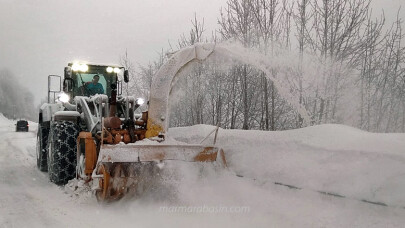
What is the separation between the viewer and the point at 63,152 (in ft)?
21.2

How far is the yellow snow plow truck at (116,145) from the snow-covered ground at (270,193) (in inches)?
8.6

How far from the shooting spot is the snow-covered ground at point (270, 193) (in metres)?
3.98

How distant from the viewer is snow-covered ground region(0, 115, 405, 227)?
157 inches

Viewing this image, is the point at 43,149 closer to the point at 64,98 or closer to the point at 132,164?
the point at 64,98

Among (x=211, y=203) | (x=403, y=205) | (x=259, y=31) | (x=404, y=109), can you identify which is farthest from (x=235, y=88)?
(x=403, y=205)

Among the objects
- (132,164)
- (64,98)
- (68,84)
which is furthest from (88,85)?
(132,164)

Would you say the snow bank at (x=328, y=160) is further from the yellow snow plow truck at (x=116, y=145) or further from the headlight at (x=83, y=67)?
the headlight at (x=83, y=67)

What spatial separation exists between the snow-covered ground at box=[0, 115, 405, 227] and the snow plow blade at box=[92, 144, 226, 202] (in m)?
0.15

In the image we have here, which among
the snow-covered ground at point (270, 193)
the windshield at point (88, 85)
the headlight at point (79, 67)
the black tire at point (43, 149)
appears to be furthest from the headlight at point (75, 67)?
the snow-covered ground at point (270, 193)

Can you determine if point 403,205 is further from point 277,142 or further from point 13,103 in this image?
point 13,103

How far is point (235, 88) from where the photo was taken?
14.9 meters

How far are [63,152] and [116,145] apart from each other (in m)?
1.96

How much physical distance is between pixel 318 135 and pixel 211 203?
2005mm

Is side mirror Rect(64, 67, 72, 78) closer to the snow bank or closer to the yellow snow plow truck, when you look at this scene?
the yellow snow plow truck
